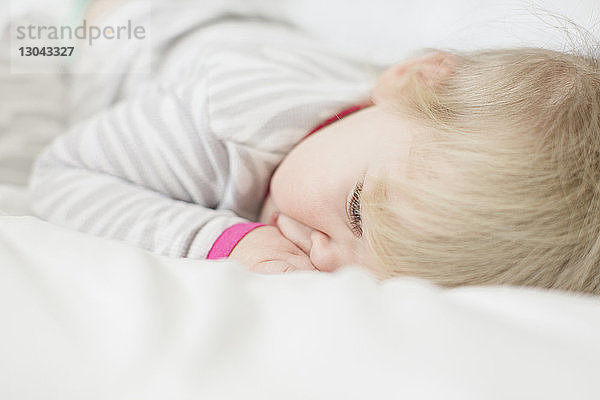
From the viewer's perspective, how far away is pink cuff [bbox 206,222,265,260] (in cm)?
70

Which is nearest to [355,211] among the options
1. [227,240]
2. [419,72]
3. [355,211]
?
[355,211]

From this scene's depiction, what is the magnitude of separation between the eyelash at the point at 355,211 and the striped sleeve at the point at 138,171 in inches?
5.9

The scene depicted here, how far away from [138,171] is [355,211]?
0.33 m

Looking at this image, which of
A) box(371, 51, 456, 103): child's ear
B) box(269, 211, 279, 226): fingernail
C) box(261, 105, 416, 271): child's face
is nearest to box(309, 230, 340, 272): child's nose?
box(261, 105, 416, 271): child's face

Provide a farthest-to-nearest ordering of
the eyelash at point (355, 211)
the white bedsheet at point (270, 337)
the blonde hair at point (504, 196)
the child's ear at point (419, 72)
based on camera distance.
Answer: the child's ear at point (419, 72), the eyelash at point (355, 211), the blonde hair at point (504, 196), the white bedsheet at point (270, 337)

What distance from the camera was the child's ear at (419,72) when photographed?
78 cm

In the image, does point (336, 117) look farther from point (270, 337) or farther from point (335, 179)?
point (270, 337)

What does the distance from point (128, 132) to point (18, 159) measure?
0.22m

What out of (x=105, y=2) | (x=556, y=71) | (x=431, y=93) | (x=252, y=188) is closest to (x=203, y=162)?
(x=252, y=188)

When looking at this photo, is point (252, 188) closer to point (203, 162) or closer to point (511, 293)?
point (203, 162)

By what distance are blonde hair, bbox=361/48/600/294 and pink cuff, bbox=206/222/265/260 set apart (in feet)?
0.47

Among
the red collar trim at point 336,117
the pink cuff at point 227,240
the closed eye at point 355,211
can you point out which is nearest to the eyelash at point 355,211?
the closed eye at point 355,211

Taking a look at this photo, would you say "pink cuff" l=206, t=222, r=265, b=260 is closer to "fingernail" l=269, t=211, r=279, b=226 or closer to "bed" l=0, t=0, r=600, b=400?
"fingernail" l=269, t=211, r=279, b=226

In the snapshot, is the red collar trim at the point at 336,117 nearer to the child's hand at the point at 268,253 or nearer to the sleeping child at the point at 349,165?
the sleeping child at the point at 349,165
